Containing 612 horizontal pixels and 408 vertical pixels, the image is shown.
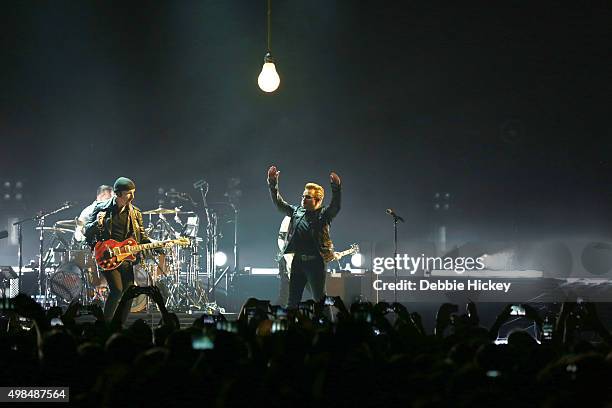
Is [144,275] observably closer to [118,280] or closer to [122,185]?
[118,280]

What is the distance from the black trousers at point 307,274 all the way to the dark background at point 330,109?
24.1ft

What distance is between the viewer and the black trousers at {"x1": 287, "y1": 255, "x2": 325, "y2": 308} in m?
9.06

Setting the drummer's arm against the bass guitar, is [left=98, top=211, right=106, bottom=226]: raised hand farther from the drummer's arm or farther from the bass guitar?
the bass guitar

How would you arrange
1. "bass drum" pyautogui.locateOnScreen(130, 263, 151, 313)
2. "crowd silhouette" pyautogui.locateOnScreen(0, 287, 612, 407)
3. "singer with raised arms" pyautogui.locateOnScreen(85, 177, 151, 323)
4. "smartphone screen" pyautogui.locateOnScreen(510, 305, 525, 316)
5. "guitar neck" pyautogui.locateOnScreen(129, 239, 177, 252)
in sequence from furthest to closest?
1. "bass drum" pyautogui.locateOnScreen(130, 263, 151, 313)
2. "guitar neck" pyautogui.locateOnScreen(129, 239, 177, 252)
3. "singer with raised arms" pyautogui.locateOnScreen(85, 177, 151, 323)
4. "smartphone screen" pyautogui.locateOnScreen(510, 305, 525, 316)
5. "crowd silhouette" pyautogui.locateOnScreen(0, 287, 612, 407)

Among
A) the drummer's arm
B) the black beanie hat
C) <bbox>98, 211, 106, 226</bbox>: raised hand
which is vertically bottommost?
the drummer's arm

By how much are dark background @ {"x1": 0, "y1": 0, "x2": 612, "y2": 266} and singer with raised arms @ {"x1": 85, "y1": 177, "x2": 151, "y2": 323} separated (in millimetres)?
7078

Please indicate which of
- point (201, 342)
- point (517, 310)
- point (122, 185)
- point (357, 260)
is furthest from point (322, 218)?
point (201, 342)

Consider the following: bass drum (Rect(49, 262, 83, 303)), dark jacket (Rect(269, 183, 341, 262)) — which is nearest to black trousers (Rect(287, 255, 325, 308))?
dark jacket (Rect(269, 183, 341, 262))

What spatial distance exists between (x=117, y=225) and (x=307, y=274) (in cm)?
220

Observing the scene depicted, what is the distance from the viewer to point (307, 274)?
29.9 ft

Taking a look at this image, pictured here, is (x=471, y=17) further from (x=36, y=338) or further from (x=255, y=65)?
(x=36, y=338)

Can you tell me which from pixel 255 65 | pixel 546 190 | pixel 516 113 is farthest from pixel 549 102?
pixel 255 65

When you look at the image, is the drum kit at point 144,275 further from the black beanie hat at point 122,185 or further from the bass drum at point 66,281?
the black beanie hat at point 122,185

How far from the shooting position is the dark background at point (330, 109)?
15453 mm
